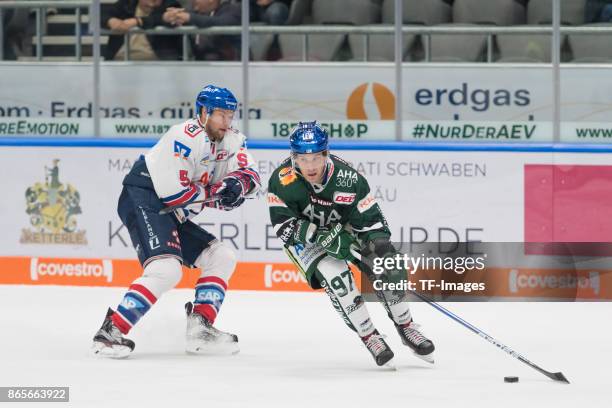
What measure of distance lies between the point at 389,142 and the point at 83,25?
2185 millimetres

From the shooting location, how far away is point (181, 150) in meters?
6.63

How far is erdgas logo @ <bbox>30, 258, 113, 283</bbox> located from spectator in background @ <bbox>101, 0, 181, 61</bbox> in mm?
1393

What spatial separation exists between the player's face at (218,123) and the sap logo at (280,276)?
232cm

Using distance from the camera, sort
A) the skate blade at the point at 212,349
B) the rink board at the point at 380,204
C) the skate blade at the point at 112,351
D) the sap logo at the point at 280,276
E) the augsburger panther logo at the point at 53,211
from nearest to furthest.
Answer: the skate blade at the point at 112,351
the skate blade at the point at 212,349
the rink board at the point at 380,204
the sap logo at the point at 280,276
the augsburger panther logo at the point at 53,211

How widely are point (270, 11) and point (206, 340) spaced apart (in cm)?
303

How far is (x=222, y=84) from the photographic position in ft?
30.5

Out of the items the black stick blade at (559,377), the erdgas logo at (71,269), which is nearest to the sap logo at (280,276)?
the erdgas logo at (71,269)

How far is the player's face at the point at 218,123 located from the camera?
21.8 feet

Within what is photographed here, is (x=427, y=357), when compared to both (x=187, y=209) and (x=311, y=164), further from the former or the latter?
(x=187, y=209)

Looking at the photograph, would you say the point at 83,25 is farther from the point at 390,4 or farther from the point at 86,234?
the point at 390,4

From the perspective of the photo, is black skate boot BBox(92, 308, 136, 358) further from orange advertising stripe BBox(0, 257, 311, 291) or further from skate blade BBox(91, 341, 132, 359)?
orange advertising stripe BBox(0, 257, 311, 291)

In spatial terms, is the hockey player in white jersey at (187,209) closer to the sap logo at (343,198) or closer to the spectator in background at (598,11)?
the sap logo at (343,198)

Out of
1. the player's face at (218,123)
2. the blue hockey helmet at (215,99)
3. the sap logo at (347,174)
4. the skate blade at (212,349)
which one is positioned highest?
the blue hockey helmet at (215,99)

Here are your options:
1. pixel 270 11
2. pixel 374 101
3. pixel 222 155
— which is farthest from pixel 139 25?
pixel 222 155
